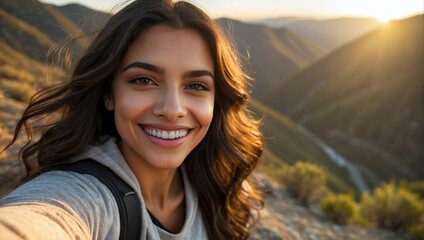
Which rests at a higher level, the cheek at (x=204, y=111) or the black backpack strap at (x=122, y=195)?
the cheek at (x=204, y=111)

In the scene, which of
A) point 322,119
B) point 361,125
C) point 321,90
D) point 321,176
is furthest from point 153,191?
point 321,90

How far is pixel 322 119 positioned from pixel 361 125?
856cm

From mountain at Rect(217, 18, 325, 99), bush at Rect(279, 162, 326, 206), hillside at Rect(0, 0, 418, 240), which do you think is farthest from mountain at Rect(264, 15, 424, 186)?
bush at Rect(279, 162, 326, 206)

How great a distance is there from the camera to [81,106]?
1974mm

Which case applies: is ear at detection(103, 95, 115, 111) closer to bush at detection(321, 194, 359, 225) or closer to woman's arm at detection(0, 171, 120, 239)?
woman's arm at detection(0, 171, 120, 239)

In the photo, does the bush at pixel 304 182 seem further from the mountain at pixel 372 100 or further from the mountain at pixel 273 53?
the mountain at pixel 273 53

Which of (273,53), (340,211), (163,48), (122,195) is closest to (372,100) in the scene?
(340,211)

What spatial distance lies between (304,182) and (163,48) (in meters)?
6.05

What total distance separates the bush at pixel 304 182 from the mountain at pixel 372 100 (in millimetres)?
38127

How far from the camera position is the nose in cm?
175

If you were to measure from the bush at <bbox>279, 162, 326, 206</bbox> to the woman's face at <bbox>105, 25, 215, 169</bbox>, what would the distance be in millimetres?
5614

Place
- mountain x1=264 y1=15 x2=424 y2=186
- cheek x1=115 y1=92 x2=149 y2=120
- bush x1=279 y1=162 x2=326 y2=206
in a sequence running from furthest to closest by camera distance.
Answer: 1. mountain x1=264 y1=15 x2=424 y2=186
2. bush x1=279 y1=162 x2=326 y2=206
3. cheek x1=115 y1=92 x2=149 y2=120

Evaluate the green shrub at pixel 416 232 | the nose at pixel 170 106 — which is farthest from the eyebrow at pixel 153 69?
the green shrub at pixel 416 232

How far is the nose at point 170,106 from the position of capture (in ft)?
5.74
